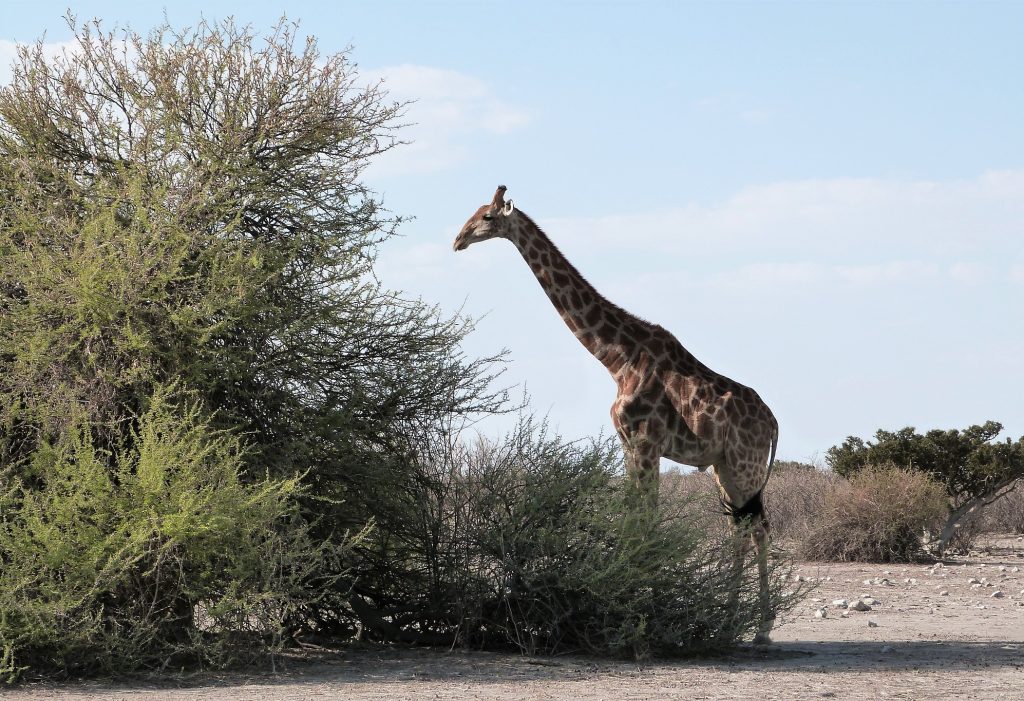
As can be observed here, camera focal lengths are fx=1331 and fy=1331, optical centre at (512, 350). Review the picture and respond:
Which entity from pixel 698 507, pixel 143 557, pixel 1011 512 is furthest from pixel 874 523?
pixel 143 557

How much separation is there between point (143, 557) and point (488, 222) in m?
4.93

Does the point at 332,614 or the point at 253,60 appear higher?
the point at 253,60

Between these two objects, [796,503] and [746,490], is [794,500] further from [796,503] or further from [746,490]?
[746,490]

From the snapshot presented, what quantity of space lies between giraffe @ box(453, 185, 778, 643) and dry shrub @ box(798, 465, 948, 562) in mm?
9528

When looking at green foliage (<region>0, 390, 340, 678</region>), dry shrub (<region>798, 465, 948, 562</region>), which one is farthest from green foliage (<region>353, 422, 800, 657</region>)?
dry shrub (<region>798, 465, 948, 562</region>)

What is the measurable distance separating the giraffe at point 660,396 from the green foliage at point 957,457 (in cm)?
1235

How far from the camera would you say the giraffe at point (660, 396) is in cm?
1203

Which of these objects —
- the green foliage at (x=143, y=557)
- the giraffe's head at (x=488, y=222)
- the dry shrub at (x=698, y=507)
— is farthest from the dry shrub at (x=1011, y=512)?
the green foliage at (x=143, y=557)

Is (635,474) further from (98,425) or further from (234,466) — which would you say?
(98,425)

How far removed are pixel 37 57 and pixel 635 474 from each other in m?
6.55

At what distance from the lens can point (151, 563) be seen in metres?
9.30

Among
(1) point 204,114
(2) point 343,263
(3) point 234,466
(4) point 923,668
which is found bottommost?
(4) point 923,668

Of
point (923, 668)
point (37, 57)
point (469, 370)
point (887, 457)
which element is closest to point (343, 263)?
point (469, 370)

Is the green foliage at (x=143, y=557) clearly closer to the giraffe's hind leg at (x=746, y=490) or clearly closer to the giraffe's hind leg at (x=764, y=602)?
the giraffe's hind leg at (x=764, y=602)
